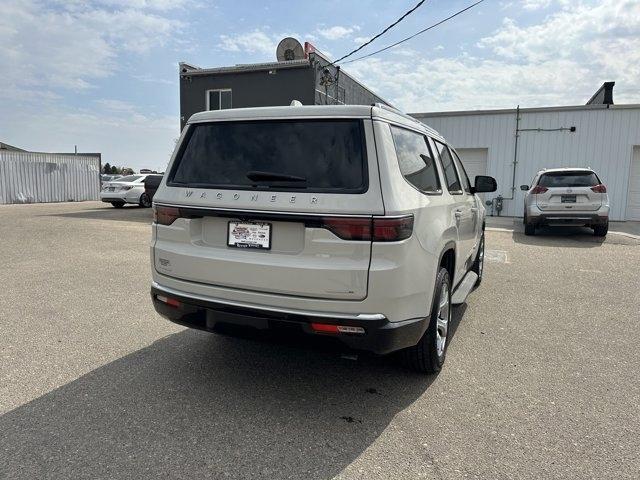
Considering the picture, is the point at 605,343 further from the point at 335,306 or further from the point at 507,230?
the point at 507,230

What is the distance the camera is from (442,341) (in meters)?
3.78

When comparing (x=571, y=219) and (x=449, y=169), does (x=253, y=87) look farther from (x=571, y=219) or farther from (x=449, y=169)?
(x=449, y=169)

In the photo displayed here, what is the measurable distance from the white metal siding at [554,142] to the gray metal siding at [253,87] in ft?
15.8

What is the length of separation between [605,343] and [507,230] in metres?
9.46

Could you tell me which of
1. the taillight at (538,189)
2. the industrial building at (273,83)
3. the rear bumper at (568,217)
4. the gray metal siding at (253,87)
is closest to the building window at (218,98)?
the industrial building at (273,83)

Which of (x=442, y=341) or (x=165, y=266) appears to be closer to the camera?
(x=165, y=266)

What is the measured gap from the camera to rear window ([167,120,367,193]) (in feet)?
9.43

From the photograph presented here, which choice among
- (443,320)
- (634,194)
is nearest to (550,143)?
(634,194)

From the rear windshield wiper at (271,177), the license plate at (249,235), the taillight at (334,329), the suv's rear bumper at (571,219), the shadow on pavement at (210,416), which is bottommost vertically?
the shadow on pavement at (210,416)

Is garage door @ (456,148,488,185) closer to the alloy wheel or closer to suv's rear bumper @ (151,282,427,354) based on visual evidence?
the alloy wheel

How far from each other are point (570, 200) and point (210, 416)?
10651mm

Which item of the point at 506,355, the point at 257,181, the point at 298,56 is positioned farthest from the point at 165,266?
the point at 298,56

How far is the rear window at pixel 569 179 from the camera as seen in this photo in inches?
437

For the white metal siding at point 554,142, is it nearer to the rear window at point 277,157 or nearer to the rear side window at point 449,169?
the rear side window at point 449,169
